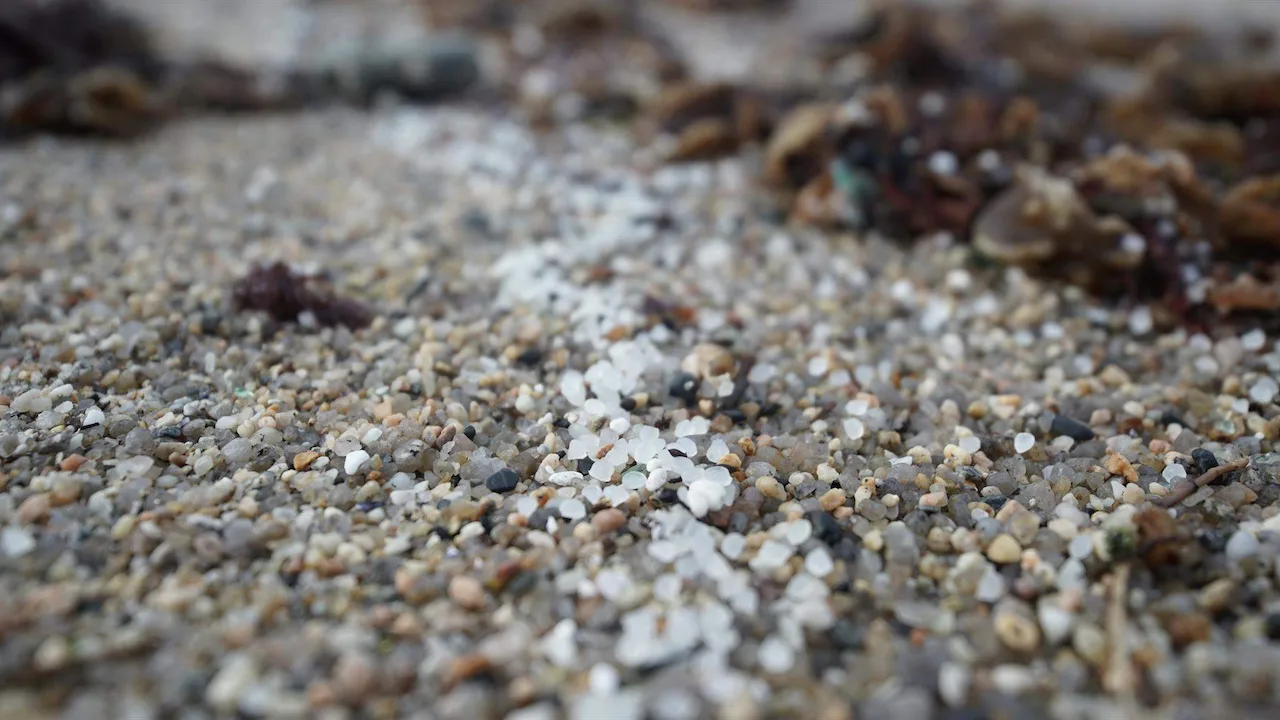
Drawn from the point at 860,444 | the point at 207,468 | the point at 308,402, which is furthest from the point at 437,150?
the point at 860,444

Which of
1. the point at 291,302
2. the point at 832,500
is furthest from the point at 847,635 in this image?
the point at 291,302

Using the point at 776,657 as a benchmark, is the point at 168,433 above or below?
above

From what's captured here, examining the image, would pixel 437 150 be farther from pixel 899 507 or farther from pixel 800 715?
pixel 800 715

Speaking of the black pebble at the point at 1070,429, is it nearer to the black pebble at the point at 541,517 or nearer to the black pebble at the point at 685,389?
the black pebble at the point at 685,389

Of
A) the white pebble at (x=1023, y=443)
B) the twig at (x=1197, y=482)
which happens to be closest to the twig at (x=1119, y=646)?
the twig at (x=1197, y=482)

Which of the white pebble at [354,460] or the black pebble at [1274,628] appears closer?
Result: the black pebble at [1274,628]

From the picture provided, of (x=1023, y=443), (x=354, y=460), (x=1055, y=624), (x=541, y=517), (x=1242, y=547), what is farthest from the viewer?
(x=1023, y=443)

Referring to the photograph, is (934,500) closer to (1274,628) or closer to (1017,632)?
(1017,632)
